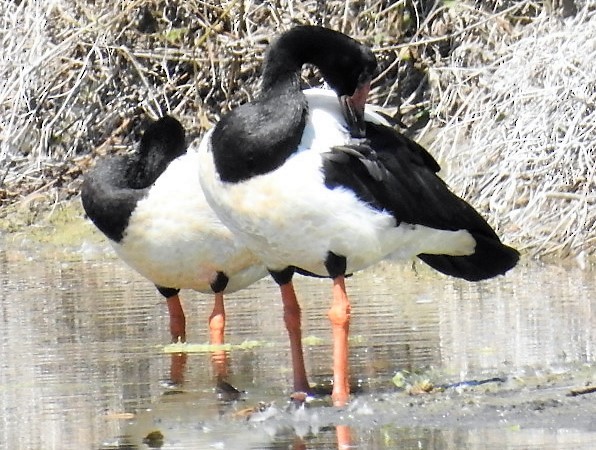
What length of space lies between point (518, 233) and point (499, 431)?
4918 mm

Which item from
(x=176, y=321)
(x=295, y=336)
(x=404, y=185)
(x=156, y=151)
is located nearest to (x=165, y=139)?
(x=156, y=151)

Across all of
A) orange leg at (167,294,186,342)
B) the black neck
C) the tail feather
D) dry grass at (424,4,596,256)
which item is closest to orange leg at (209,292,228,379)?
orange leg at (167,294,186,342)

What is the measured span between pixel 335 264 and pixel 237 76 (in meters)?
7.20

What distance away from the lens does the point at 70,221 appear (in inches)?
513

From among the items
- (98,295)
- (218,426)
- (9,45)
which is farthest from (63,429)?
(9,45)

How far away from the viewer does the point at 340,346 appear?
6.40 metres

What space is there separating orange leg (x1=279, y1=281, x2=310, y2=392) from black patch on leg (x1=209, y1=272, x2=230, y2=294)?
5.28ft

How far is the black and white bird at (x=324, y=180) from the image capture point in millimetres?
6211

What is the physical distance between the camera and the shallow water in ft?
18.3

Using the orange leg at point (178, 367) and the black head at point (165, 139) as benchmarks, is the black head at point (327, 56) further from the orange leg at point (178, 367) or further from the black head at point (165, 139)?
the black head at point (165, 139)

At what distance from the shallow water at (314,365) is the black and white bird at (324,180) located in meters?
0.51

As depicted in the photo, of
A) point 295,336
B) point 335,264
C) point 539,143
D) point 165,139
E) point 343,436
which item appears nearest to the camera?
point 343,436

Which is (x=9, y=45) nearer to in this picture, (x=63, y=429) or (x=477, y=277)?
(x=477, y=277)

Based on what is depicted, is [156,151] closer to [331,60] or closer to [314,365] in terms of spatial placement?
[314,365]
